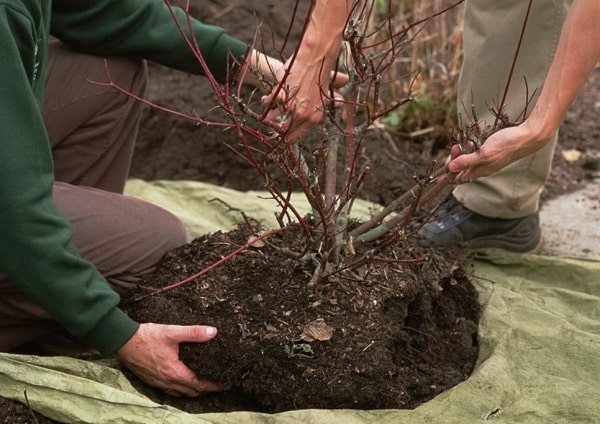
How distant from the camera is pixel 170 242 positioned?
7.76 ft

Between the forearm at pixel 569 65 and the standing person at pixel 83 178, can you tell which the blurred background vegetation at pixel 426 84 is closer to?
the standing person at pixel 83 178

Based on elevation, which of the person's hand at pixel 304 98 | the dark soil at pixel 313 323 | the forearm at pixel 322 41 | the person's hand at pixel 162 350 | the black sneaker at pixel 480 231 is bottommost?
the person's hand at pixel 162 350

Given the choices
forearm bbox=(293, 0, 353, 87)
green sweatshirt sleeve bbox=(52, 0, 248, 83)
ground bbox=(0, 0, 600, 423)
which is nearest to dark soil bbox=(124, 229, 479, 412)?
ground bbox=(0, 0, 600, 423)

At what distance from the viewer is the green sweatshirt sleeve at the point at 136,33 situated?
7.95 feet

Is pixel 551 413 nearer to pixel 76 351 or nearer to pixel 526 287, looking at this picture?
pixel 526 287

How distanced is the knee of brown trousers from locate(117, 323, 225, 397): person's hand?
70 cm

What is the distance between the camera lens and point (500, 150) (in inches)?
72.7

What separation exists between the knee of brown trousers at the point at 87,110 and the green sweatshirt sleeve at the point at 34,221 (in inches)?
18.2

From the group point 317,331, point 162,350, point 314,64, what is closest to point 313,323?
point 317,331

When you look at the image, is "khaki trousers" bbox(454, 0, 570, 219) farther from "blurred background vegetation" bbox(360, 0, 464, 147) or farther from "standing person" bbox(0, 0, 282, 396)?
"blurred background vegetation" bbox(360, 0, 464, 147)

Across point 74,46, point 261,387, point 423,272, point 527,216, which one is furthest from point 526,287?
point 74,46

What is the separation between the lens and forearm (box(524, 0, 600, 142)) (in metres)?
1.76

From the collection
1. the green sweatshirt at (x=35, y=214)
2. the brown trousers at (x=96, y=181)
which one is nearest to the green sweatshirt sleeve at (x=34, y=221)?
the green sweatshirt at (x=35, y=214)

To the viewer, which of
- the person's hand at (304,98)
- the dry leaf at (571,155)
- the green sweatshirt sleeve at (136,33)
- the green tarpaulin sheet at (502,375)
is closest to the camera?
the green tarpaulin sheet at (502,375)
